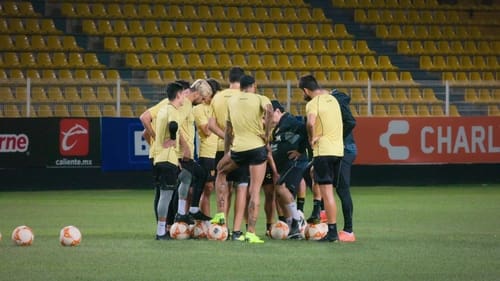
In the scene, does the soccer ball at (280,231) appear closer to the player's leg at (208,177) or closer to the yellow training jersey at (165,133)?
the player's leg at (208,177)

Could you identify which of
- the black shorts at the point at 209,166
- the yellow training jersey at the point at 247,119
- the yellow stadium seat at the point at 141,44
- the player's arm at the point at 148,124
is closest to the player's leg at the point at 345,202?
the yellow training jersey at the point at 247,119

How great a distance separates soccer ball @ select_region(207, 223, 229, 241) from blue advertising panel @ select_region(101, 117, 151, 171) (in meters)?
10.8

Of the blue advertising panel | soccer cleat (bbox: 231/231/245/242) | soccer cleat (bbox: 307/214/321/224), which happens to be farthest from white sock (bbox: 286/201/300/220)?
the blue advertising panel

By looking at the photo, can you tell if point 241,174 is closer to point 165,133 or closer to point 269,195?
point 269,195

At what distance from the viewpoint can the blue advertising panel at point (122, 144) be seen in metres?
25.0

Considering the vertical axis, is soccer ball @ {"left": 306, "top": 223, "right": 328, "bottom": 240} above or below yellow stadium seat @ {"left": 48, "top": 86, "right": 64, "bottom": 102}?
below

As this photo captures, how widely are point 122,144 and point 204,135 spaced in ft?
31.8

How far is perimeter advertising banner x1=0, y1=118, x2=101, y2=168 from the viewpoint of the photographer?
2444 centimetres

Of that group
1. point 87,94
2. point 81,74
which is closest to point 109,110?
point 87,94

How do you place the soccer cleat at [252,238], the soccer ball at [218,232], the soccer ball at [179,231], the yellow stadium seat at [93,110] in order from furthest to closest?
the yellow stadium seat at [93,110], the soccer ball at [179,231], the soccer ball at [218,232], the soccer cleat at [252,238]

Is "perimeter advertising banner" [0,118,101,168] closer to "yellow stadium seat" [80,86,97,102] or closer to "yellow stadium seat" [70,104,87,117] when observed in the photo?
"yellow stadium seat" [70,104,87,117]

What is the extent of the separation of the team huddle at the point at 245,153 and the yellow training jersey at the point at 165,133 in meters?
0.01

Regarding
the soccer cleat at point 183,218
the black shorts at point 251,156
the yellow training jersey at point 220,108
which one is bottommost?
the soccer cleat at point 183,218

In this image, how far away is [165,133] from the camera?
572 inches
